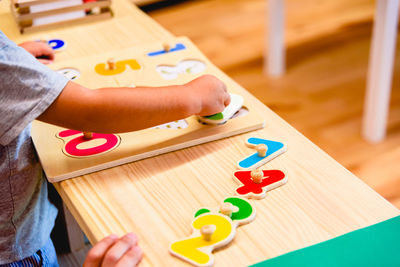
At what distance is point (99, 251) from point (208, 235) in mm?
113

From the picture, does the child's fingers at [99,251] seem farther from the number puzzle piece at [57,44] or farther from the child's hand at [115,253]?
the number puzzle piece at [57,44]

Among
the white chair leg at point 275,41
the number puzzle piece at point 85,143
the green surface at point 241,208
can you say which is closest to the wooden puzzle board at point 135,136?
the number puzzle piece at point 85,143

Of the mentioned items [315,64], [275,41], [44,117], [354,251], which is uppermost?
[44,117]

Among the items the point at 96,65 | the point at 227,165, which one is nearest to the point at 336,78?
the point at 96,65

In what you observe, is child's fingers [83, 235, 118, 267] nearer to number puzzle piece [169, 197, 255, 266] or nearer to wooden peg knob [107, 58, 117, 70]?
number puzzle piece [169, 197, 255, 266]

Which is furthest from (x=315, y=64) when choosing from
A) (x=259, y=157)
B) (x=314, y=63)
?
(x=259, y=157)

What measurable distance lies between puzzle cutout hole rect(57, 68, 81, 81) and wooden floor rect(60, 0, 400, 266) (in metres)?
0.96

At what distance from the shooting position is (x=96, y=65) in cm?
Result: 89

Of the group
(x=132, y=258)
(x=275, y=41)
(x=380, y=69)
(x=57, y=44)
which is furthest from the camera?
(x=275, y=41)

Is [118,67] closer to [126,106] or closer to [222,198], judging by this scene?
[126,106]

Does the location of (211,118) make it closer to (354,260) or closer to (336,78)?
(354,260)

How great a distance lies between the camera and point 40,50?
0.93m

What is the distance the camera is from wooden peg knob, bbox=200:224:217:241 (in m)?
0.54

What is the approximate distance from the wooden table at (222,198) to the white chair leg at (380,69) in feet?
3.15
